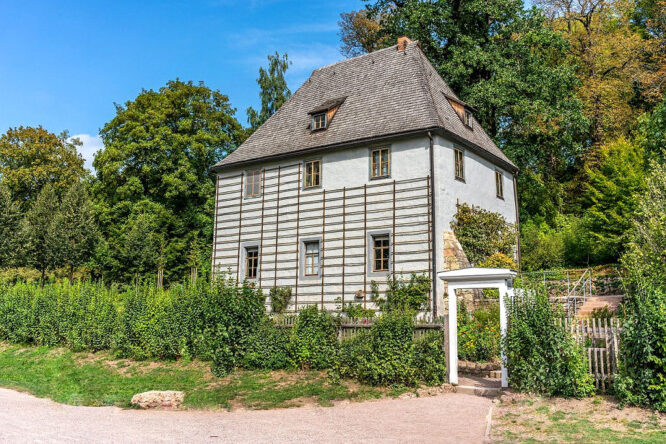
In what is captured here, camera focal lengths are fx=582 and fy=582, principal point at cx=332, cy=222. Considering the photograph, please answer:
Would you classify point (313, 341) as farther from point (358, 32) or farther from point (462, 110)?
point (358, 32)

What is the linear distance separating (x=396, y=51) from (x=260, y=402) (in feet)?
58.5

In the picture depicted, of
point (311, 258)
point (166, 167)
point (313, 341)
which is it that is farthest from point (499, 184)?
point (166, 167)

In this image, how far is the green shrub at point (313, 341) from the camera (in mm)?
14219

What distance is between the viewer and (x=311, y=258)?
2281 centimetres

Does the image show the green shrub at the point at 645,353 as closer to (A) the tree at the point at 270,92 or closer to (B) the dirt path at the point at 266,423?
(B) the dirt path at the point at 266,423

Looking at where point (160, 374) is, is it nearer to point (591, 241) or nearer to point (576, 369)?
point (576, 369)

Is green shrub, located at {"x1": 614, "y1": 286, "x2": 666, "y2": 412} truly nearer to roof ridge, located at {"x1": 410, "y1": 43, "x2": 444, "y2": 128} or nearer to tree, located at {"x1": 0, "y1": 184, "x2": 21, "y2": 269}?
roof ridge, located at {"x1": 410, "y1": 43, "x2": 444, "y2": 128}

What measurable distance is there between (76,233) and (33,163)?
12.4 meters

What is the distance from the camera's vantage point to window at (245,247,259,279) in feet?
80.5

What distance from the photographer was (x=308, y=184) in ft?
77.2

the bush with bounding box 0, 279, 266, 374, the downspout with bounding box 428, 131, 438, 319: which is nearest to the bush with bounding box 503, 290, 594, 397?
the bush with bounding box 0, 279, 266, 374

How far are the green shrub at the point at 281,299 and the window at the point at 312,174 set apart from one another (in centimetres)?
427

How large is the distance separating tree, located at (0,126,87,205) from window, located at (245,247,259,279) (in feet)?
88.6

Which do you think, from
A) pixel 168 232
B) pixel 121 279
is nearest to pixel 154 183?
pixel 168 232
